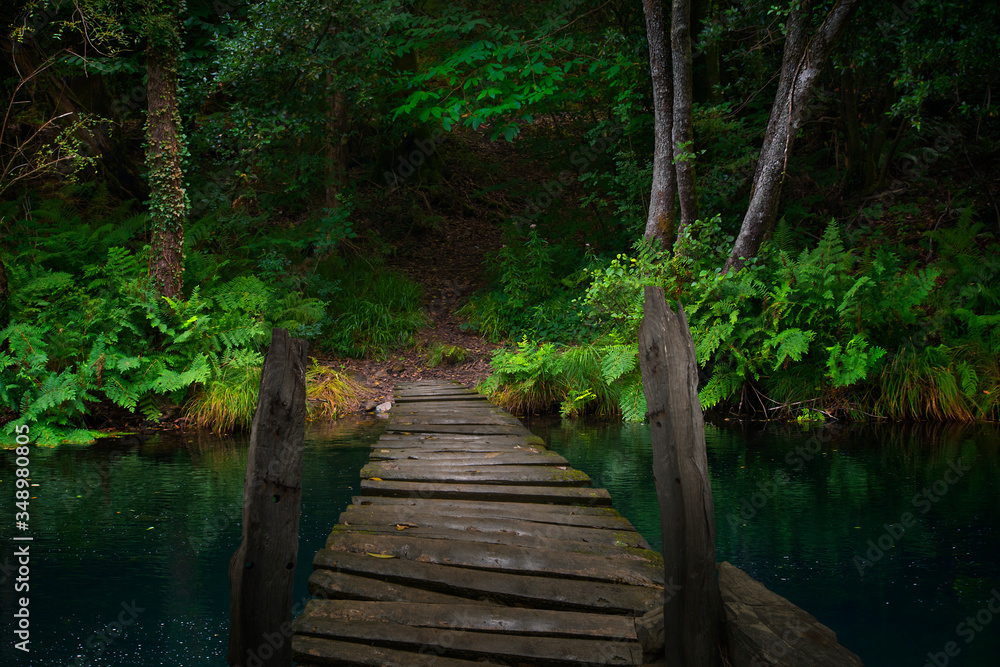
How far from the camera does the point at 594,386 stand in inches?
375

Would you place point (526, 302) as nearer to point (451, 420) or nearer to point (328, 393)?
point (328, 393)

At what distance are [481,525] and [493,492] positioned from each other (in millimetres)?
548

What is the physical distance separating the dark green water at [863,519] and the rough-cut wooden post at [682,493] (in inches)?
64.7

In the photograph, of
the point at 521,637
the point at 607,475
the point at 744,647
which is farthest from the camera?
the point at 607,475

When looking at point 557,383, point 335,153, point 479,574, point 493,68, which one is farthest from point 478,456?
point 335,153

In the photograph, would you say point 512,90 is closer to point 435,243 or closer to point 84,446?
point 435,243

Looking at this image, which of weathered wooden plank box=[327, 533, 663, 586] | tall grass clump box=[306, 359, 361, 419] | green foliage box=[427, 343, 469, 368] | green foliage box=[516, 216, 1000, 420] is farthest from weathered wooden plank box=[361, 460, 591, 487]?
green foliage box=[427, 343, 469, 368]

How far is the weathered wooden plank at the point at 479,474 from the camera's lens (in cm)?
480

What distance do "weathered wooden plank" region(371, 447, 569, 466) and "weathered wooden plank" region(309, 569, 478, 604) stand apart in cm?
193

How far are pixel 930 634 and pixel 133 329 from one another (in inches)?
344

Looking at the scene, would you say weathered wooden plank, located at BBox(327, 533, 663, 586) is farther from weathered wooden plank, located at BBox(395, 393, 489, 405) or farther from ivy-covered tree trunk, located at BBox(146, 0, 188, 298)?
ivy-covered tree trunk, located at BBox(146, 0, 188, 298)

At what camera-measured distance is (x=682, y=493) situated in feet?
8.34

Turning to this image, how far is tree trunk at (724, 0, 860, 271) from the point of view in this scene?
26.5ft

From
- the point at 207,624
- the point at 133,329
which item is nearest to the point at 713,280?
the point at 207,624
